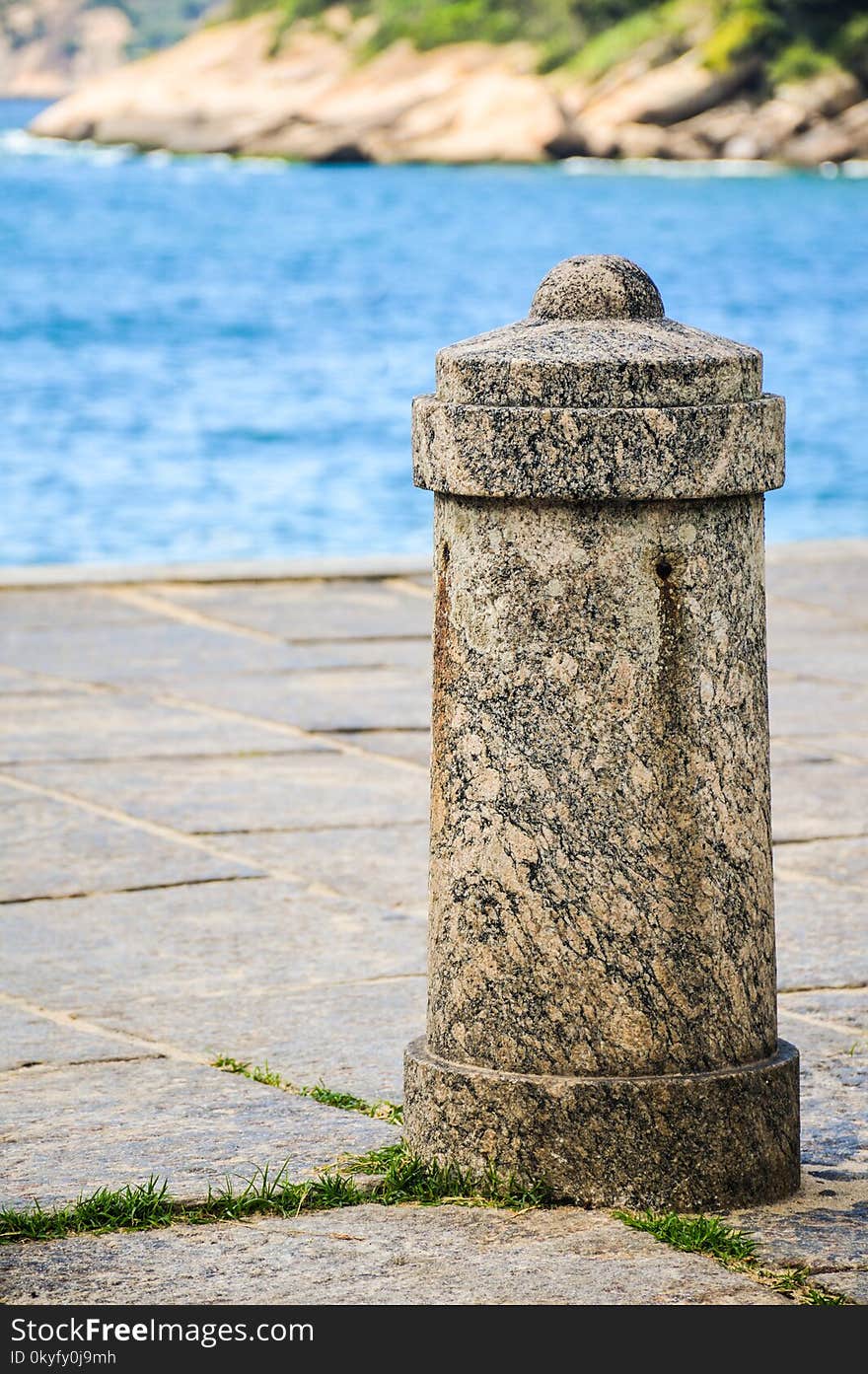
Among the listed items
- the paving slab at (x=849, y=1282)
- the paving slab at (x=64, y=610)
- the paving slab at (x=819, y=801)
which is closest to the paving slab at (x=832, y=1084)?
the paving slab at (x=849, y=1282)

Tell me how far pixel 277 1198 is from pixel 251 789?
9.77 ft

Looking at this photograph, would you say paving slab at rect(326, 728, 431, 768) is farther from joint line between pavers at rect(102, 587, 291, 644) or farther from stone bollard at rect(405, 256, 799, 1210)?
stone bollard at rect(405, 256, 799, 1210)

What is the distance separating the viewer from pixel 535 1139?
134 inches

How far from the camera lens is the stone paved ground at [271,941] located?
318 centimetres

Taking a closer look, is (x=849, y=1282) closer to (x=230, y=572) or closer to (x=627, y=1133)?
(x=627, y=1133)

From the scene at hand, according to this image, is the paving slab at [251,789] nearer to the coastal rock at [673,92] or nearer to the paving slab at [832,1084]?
the paving slab at [832,1084]

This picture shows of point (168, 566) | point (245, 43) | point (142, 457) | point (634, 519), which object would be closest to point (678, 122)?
point (245, 43)

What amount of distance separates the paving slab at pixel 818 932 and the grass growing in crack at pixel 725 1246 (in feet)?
4.36

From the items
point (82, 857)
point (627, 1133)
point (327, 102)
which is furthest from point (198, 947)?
point (327, 102)

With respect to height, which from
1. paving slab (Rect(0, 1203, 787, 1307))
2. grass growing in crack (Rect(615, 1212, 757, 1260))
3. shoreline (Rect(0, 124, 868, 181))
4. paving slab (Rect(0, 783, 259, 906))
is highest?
shoreline (Rect(0, 124, 868, 181))

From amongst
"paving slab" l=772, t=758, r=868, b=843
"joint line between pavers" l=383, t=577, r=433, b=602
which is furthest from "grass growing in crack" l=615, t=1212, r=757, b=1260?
"joint line between pavers" l=383, t=577, r=433, b=602

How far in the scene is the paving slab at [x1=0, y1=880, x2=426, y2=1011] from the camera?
15.0 ft
